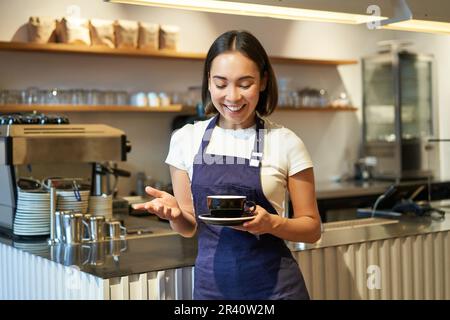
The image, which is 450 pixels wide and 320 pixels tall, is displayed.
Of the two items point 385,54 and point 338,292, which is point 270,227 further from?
point 385,54

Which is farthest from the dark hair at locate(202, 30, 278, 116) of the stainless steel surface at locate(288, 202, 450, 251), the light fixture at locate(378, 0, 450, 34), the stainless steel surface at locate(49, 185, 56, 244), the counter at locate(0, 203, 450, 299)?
the light fixture at locate(378, 0, 450, 34)

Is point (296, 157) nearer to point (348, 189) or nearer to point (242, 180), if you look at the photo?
point (242, 180)

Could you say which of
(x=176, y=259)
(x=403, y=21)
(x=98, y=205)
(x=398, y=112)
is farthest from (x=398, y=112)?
(x=176, y=259)

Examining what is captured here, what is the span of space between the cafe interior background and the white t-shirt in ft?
4.65

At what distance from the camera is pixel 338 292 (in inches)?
113

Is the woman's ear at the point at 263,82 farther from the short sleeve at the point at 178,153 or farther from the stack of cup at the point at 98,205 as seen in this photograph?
the stack of cup at the point at 98,205

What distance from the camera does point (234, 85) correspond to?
204cm

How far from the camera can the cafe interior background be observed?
5305 mm

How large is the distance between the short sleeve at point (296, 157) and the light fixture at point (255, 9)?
0.90 meters

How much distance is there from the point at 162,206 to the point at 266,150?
0.35m

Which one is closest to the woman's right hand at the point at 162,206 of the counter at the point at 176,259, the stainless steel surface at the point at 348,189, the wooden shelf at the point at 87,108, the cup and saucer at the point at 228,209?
the cup and saucer at the point at 228,209

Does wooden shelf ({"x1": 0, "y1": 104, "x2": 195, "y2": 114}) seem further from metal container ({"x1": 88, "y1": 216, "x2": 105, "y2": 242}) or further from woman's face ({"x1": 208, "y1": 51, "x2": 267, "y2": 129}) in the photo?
woman's face ({"x1": 208, "y1": 51, "x2": 267, "y2": 129})

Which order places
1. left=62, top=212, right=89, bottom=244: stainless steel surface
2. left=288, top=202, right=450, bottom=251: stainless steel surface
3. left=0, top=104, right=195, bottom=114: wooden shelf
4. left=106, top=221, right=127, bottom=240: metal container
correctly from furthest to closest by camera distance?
left=0, top=104, right=195, bottom=114: wooden shelf, left=106, top=221, right=127, bottom=240: metal container, left=62, top=212, right=89, bottom=244: stainless steel surface, left=288, top=202, right=450, bottom=251: stainless steel surface

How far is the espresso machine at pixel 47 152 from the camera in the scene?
331 centimetres
